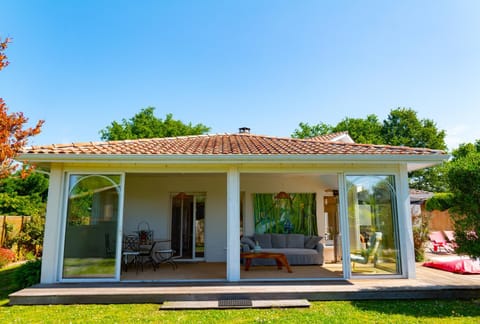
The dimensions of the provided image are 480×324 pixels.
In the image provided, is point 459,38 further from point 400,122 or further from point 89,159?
point 400,122

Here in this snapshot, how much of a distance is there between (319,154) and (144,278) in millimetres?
5251

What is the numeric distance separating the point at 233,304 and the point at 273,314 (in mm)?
829

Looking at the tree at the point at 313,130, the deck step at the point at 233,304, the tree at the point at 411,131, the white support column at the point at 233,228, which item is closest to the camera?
the deck step at the point at 233,304

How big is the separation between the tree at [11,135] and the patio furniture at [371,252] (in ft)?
42.0

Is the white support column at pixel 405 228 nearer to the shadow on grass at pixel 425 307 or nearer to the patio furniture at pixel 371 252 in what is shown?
the patio furniture at pixel 371 252

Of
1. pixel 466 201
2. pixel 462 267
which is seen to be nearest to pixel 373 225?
pixel 466 201

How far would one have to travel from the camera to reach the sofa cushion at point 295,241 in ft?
36.7

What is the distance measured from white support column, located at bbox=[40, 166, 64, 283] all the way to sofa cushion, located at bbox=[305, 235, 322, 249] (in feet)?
24.8

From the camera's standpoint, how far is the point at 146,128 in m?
33.2

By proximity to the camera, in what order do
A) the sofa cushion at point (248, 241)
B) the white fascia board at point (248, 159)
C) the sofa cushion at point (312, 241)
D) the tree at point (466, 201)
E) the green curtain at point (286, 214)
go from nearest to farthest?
the tree at point (466, 201)
the white fascia board at point (248, 159)
the sofa cushion at point (248, 241)
the sofa cushion at point (312, 241)
the green curtain at point (286, 214)

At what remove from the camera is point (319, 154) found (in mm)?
7367

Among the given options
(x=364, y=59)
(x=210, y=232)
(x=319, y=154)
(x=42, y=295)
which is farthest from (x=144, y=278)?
(x=364, y=59)

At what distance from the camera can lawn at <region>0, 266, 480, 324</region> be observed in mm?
5277

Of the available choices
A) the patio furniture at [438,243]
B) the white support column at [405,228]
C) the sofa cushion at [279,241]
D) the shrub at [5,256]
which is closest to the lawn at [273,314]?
the white support column at [405,228]
